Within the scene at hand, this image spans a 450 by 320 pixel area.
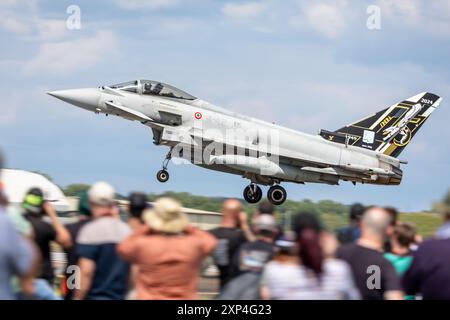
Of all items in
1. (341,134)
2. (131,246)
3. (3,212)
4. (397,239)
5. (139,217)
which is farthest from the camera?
(341,134)

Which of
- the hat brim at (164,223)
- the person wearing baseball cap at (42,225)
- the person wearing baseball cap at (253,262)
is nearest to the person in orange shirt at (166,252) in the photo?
the hat brim at (164,223)

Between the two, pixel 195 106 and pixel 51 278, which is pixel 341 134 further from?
pixel 51 278

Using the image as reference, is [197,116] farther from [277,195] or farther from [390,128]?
[390,128]

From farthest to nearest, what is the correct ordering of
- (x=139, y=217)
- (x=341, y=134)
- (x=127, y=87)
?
(x=341, y=134)
(x=127, y=87)
(x=139, y=217)

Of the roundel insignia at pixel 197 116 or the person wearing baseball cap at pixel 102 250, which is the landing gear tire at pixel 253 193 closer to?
the roundel insignia at pixel 197 116

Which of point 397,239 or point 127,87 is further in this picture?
point 127,87

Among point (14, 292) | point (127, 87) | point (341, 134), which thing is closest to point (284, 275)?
point (14, 292)

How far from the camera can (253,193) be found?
1162 inches

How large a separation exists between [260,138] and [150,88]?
4223mm

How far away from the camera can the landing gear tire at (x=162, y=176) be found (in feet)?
88.6

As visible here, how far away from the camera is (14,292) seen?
685 centimetres
